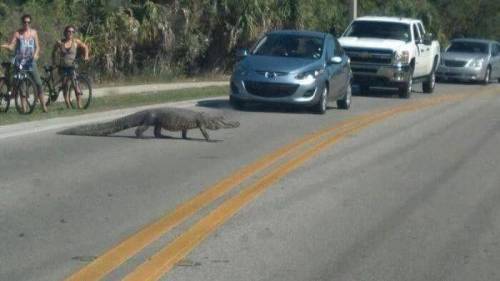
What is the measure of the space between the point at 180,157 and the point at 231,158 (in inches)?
25.7

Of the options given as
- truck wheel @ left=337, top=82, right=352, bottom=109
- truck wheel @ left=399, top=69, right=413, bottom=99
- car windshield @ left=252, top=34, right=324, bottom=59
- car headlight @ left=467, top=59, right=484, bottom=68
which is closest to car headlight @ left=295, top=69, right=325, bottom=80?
car windshield @ left=252, top=34, right=324, bottom=59

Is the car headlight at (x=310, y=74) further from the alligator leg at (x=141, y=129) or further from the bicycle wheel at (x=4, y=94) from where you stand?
the alligator leg at (x=141, y=129)

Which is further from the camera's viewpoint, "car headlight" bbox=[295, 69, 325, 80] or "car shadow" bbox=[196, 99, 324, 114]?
"car shadow" bbox=[196, 99, 324, 114]

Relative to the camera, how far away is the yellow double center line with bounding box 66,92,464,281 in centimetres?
820

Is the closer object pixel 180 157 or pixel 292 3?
pixel 180 157

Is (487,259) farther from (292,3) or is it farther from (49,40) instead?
(292,3)

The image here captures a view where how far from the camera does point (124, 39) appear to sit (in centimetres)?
→ 3117

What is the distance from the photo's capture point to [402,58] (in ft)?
92.7

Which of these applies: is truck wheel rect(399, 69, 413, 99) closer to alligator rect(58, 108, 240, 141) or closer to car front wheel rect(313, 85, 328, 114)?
car front wheel rect(313, 85, 328, 114)

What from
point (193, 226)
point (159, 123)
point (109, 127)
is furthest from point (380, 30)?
point (193, 226)

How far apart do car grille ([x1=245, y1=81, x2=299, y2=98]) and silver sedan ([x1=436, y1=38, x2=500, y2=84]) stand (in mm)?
17560

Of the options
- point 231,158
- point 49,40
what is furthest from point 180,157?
point 49,40

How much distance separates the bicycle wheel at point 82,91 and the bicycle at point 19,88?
1.12 meters

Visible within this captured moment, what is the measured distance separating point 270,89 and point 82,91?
3.58 m
